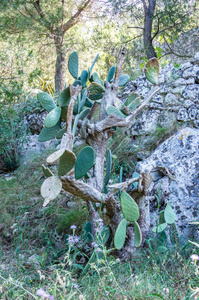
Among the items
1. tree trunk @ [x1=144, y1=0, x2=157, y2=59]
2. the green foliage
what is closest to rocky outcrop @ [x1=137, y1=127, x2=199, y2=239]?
the green foliage

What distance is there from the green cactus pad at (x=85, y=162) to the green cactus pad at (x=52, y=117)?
1.05 feet

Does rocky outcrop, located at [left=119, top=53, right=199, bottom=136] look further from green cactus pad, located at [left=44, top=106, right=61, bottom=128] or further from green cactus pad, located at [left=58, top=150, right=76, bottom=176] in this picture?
green cactus pad, located at [left=58, top=150, right=76, bottom=176]

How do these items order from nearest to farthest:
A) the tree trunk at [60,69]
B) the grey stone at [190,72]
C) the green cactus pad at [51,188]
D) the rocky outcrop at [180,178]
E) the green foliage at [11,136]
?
the green cactus pad at [51,188]
the rocky outcrop at [180,178]
the grey stone at [190,72]
the green foliage at [11,136]
the tree trunk at [60,69]

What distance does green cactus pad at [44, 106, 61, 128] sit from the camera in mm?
1752

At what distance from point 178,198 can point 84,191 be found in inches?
35.5

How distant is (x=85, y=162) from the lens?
62.2 inches

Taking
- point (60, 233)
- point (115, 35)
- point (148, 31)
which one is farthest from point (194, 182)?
point (115, 35)

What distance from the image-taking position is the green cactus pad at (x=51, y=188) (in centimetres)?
137

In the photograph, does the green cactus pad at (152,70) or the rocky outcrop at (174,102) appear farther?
the rocky outcrop at (174,102)

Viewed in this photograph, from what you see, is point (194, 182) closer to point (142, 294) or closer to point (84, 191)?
point (84, 191)

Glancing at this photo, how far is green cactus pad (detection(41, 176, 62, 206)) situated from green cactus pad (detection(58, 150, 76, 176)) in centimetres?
5

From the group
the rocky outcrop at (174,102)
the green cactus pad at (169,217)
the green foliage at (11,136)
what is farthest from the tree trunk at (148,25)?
the green cactus pad at (169,217)

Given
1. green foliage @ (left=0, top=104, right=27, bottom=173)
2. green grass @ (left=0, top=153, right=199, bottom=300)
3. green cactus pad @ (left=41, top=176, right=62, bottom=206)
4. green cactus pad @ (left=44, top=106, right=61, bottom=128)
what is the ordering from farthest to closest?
green foliage @ (left=0, top=104, right=27, bottom=173) → green cactus pad @ (left=44, top=106, right=61, bottom=128) → green cactus pad @ (left=41, top=176, right=62, bottom=206) → green grass @ (left=0, top=153, right=199, bottom=300)

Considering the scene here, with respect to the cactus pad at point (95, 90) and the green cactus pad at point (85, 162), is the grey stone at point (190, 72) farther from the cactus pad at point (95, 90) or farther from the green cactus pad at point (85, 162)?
the green cactus pad at point (85, 162)
